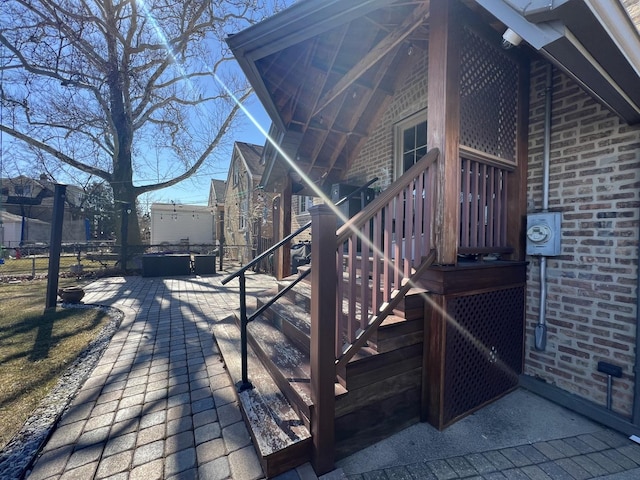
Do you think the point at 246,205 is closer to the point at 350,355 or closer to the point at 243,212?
the point at 243,212

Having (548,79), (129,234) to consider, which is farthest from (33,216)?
(548,79)

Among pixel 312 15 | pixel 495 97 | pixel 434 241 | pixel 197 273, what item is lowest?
pixel 197 273

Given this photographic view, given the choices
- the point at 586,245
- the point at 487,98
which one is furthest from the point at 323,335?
the point at 487,98

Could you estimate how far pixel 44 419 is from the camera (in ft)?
6.74

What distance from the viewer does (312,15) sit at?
2.29 metres

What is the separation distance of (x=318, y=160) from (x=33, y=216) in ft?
110

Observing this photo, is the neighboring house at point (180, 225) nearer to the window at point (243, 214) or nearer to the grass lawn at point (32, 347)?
the window at point (243, 214)

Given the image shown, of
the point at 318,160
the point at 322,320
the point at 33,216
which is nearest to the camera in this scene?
the point at 322,320

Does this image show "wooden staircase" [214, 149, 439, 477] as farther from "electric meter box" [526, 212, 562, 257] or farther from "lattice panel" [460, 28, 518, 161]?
"electric meter box" [526, 212, 562, 257]

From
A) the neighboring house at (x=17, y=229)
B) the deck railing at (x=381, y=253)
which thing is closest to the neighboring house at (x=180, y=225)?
the neighboring house at (x=17, y=229)

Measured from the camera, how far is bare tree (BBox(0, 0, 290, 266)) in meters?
7.93

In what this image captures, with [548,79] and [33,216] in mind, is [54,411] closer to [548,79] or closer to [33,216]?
[548,79]

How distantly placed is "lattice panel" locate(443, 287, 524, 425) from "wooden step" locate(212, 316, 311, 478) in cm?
119

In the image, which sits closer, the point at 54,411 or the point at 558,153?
the point at 54,411
